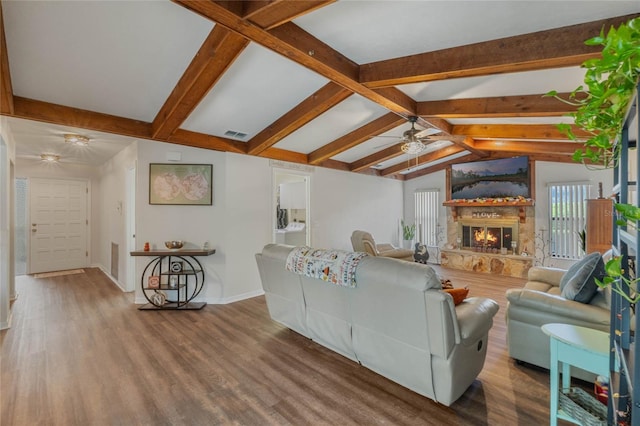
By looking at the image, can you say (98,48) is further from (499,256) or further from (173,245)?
(499,256)

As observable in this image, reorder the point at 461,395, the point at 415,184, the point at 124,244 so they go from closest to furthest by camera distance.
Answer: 1. the point at 461,395
2. the point at 124,244
3. the point at 415,184

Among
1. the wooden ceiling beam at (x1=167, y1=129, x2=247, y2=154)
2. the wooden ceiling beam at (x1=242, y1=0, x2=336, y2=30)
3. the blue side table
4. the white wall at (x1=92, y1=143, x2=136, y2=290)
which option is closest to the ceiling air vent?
the wooden ceiling beam at (x1=167, y1=129, x2=247, y2=154)

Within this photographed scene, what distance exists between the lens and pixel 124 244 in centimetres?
512

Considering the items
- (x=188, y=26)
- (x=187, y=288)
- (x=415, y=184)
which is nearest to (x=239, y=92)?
(x=188, y=26)

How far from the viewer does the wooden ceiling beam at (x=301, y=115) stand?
128 inches

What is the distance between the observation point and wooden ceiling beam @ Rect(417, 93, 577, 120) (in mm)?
3098

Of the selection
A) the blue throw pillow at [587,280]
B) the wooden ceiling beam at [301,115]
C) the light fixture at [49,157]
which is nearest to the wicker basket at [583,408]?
the blue throw pillow at [587,280]

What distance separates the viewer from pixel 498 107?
134 inches

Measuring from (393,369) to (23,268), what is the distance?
320 inches

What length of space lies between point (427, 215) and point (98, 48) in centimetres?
758

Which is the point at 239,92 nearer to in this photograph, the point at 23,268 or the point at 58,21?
the point at 58,21

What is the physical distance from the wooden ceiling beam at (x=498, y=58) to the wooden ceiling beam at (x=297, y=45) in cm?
19

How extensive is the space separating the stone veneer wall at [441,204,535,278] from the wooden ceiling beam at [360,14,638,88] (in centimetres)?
495

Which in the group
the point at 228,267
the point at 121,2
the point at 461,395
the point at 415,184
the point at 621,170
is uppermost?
the point at 121,2
